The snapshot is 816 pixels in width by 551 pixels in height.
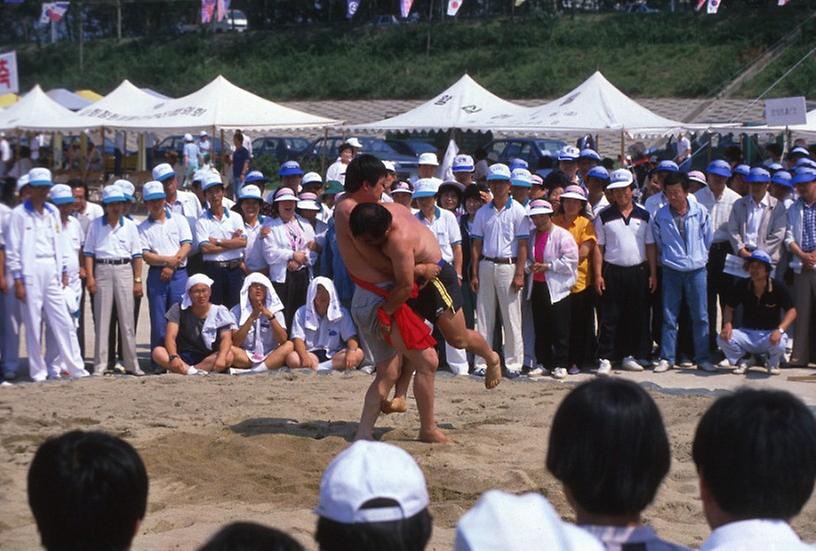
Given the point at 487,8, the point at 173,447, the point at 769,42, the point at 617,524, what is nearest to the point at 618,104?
the point at 173,447

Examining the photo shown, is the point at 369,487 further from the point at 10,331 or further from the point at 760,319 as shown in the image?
the point at 10,331

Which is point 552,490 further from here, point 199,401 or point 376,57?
point 376,57

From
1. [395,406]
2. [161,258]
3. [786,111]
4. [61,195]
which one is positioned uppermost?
[786,111]

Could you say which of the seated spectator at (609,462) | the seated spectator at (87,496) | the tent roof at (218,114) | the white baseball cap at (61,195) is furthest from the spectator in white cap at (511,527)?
the tent roof at (218,114)

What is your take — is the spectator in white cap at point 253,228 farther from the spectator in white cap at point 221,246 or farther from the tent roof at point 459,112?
the tent roof at point 459,112

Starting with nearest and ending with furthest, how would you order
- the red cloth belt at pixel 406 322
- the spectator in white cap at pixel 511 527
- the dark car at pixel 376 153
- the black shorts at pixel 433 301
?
A: the spectator in white cap at pixel 511 527 → the red cloth belt at pixel 406 322 → the black shorts at pixel 433 301 → the dark car at pixel 376 153

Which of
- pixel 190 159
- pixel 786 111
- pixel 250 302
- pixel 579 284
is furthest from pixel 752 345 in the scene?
pixel 190 159

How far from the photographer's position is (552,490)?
701 centimetres

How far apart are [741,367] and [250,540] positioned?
364 inches

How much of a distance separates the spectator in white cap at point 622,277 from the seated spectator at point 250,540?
884 centimetres

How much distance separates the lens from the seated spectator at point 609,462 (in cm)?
295

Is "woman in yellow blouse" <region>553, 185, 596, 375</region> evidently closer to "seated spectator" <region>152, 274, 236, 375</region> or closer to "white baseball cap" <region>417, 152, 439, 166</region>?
"white baseball cap" <region>417, 152, 439, 166</region>

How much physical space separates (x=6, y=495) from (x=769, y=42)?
39.4 meters

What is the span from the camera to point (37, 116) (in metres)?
26.9
